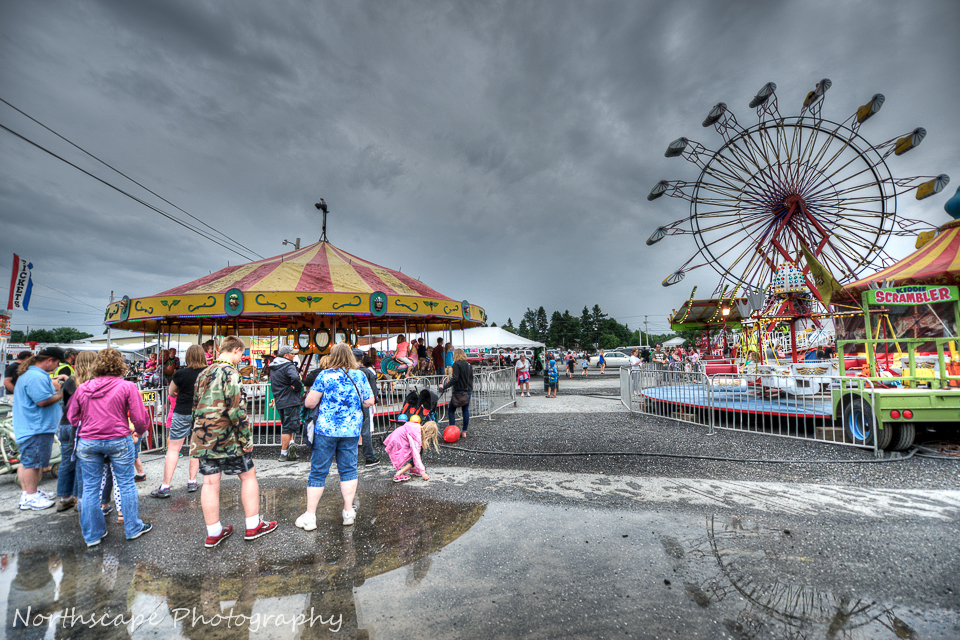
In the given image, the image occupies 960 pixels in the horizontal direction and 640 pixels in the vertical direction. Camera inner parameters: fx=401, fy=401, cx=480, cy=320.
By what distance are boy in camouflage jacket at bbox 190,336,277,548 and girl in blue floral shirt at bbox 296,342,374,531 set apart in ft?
1.61

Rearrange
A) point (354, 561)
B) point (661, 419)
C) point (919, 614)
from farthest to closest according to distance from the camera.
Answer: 1. point (661, 419)
2. point (354, 561)
3. point (919, 614)

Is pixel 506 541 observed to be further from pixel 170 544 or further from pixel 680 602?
pixel 170 544

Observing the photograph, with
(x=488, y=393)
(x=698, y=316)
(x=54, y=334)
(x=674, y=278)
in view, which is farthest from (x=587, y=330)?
(x=54, y=334)

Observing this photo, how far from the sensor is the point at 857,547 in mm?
3082

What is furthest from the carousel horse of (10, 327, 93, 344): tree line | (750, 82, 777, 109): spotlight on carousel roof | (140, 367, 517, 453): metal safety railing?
(10, 327, 93, 344): tree line

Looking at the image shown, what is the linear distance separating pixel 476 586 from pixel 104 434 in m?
3.30

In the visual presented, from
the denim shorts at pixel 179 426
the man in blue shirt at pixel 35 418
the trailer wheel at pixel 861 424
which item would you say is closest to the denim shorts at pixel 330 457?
the denim shorts at pixel 179 426

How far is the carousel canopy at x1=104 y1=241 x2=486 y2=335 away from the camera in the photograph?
8.66 m

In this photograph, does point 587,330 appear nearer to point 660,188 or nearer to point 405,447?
point 660,188

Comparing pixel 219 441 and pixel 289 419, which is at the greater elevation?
pixel 219 441

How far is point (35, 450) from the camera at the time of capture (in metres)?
4.19

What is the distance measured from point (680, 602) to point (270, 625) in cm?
245

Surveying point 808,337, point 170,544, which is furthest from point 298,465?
point 808,337

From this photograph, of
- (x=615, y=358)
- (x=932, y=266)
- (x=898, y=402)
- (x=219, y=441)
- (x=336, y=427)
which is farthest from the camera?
(x=615, y=358)
